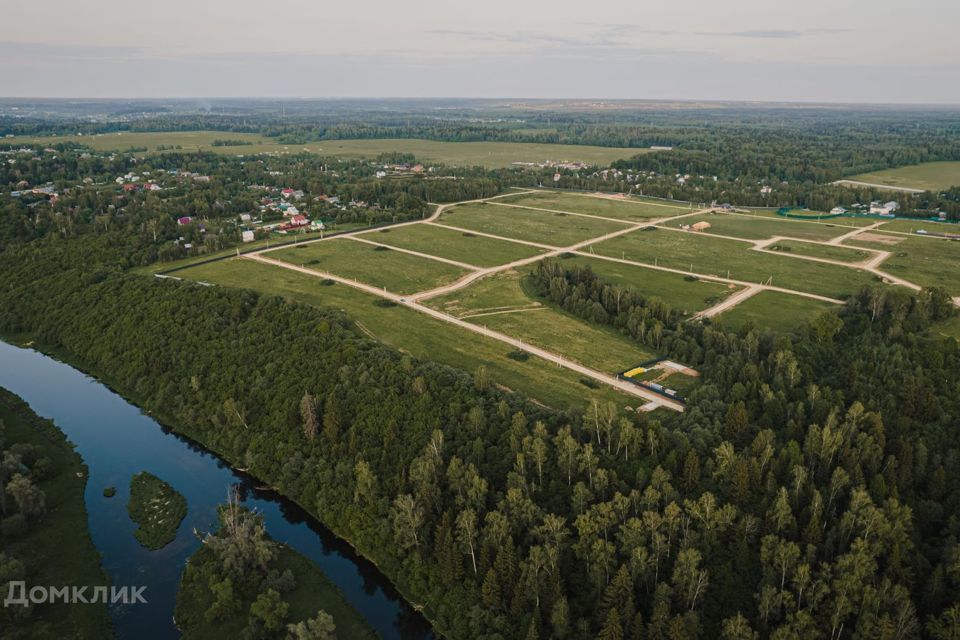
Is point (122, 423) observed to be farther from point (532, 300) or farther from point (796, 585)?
point (796, 585)

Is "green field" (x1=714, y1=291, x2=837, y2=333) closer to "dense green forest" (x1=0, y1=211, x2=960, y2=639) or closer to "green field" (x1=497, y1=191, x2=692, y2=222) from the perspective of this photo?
"dense green forest" (x1=0, y1=211, x2=960, y2=639)

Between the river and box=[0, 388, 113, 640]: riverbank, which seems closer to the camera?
box=[0, 388, 113, 640]: riverbank

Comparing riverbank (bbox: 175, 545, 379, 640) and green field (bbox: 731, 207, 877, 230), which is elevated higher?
green field (bbox: 731, 207, 877, 230)

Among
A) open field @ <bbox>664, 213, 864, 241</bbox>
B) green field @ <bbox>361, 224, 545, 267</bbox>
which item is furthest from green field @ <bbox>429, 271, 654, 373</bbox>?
open field @ <bbox>664, 213, 864, 241</bbox>

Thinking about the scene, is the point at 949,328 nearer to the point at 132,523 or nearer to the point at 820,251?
the point at 820,251

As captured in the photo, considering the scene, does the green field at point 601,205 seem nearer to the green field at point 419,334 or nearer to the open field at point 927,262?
the open field at point 927,262

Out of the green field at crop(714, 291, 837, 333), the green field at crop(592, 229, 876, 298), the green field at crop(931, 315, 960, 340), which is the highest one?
the green field at crop(592, 229, 876, 298)

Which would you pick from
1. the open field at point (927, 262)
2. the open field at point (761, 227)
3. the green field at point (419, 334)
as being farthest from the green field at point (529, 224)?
the open field at point (927, 262)
